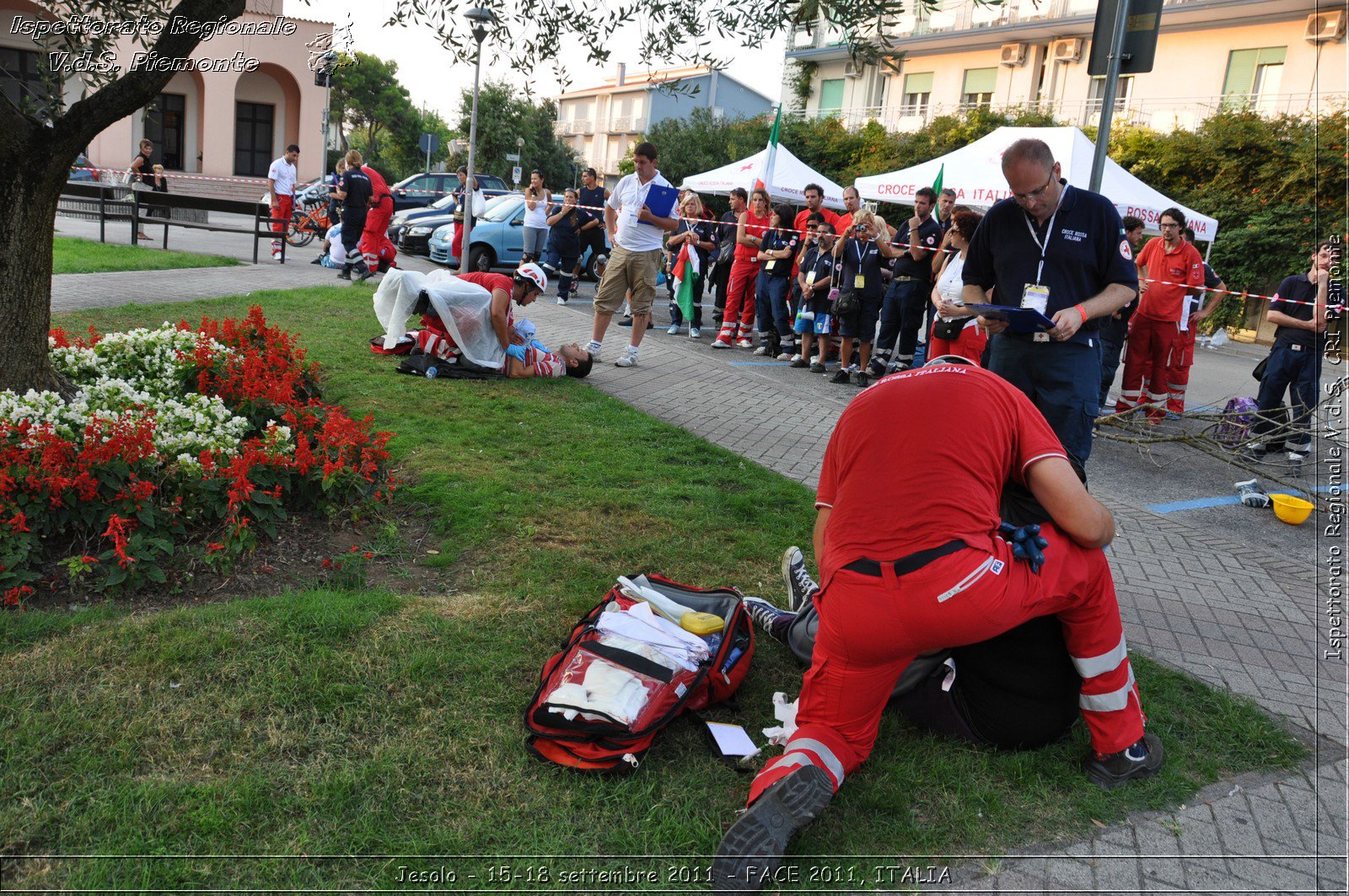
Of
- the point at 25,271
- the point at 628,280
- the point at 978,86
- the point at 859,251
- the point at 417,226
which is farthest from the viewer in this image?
the point at 978,86

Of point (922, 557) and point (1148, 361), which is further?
point (1148, 361)

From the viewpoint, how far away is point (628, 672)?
10.9 feet

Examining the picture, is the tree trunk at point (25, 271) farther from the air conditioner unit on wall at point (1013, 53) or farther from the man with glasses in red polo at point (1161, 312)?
the air conditioner unit on wall at point (1013, 53)

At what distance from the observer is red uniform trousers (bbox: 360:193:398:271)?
14.3 meters

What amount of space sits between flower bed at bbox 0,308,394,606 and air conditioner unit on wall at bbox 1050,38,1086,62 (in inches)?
1394

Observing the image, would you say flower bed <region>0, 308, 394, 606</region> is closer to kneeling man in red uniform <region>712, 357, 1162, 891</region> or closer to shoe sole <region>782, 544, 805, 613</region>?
shoe sole <region>782, 544, 805, 613</region>

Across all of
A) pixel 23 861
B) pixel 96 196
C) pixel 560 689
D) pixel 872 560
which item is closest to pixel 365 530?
pixel 560 689

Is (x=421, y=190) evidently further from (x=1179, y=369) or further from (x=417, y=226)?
(x=1179, y=369)

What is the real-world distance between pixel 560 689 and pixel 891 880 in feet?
3.94

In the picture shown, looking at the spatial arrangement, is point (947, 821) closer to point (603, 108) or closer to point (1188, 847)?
point (1188, 847)

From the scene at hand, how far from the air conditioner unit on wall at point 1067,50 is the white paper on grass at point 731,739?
121 ft

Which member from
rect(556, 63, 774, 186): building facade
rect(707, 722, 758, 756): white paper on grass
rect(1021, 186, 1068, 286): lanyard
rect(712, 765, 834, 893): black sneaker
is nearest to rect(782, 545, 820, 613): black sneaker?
rect(707, 722, 758, 756): white paper on grass

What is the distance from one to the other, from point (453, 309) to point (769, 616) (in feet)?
18.3

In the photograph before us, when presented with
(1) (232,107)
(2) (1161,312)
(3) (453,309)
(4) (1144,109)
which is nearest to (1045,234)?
(3) (453,309)
